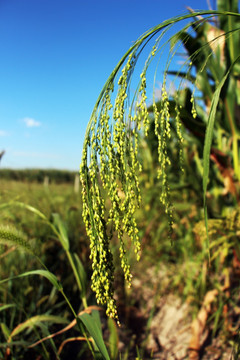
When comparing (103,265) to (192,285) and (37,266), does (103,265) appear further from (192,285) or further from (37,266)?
(192,285)

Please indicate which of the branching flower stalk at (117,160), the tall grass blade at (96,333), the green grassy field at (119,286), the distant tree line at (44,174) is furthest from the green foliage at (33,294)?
the distant tree line at (44,174)

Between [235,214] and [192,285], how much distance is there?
894 mm

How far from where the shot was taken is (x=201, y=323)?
1.85 m

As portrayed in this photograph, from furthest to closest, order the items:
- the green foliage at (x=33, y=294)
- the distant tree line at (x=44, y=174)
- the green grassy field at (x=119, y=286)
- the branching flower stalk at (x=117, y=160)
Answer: the distant tree line at (x=44, y=174) < the green grassy field at (x=119, y=286) < the green foliage at (x=33, y=294) < the branching flower stalk at (x=117, y=160)

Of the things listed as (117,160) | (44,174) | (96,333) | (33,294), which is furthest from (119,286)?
(44,174)

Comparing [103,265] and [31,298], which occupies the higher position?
[103,265]

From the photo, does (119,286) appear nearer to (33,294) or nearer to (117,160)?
(33,294)

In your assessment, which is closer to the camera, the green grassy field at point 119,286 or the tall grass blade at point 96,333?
the tall grass blade at point 96,333

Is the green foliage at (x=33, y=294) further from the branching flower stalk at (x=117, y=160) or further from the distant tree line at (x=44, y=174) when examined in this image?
the distant tree line at (x=44, y=174)

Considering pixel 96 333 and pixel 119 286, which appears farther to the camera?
pixel 119 286

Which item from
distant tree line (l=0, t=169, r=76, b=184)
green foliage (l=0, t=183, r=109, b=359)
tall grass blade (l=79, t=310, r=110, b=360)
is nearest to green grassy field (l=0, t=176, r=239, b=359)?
green foliage (l=0, t=183, r=109, b=359)

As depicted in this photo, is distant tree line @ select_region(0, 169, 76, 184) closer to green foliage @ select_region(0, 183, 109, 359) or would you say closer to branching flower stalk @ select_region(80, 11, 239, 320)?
green foliage @ select_region(0, 183, 109, 359)

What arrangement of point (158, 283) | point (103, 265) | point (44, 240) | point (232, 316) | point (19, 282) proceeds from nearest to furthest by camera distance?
point (103, 265) < point (19, 282) < point (232, 316) < point (44, 240) < point (158, 283)

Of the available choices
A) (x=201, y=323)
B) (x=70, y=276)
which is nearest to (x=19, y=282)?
(x=70, y=276)
